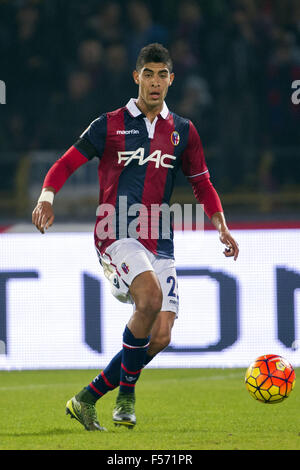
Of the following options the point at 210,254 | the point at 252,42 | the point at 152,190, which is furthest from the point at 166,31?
the point at 152,190

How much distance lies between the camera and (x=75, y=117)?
10.2m

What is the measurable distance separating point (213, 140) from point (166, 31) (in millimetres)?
1491

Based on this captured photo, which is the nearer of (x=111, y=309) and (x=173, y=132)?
(x=173, y=132)

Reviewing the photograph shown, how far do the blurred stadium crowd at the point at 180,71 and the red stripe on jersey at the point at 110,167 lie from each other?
14.2 feet

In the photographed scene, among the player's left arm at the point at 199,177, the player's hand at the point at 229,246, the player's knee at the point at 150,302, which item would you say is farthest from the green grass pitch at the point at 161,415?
the player's left arm at the point at 199,177

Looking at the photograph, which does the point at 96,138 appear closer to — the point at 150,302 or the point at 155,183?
the point at 155,183

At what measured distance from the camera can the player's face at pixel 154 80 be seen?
5211 mm

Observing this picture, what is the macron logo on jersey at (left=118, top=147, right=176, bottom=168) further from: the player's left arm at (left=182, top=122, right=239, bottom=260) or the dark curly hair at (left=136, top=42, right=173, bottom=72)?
the dark curly hair at (left=136, top=42, right=173, bottom=72)

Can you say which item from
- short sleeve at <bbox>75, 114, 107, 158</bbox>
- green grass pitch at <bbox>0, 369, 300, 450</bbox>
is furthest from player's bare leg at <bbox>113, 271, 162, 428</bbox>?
short sleeve at <bbox>75, 114, 107, 158</bbox>

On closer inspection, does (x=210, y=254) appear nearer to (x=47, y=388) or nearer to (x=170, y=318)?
(x=47, y=388)

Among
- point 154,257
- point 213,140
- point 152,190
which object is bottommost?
point 154,257

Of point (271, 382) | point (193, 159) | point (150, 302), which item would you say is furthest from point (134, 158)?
point (271, 382)
